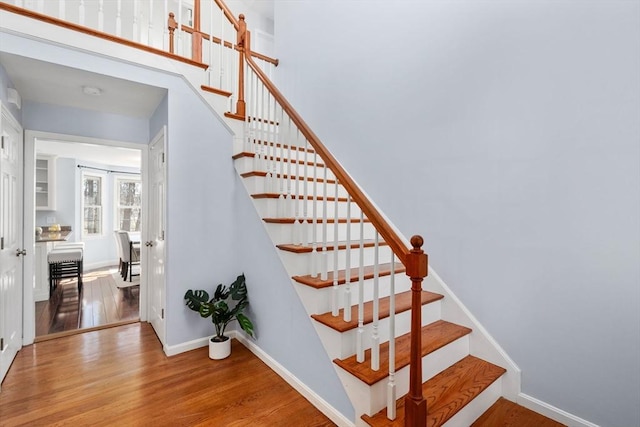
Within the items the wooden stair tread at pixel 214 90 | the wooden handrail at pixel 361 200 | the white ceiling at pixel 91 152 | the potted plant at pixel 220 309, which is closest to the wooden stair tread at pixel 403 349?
the wooden handrail at pixel 361 200

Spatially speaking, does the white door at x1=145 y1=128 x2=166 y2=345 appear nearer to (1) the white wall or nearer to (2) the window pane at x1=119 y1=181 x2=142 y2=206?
(1) the white wall

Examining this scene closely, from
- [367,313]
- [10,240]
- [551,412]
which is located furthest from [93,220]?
[551,412]

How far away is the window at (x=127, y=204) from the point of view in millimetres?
7359

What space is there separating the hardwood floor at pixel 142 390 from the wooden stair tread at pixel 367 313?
0.64 m

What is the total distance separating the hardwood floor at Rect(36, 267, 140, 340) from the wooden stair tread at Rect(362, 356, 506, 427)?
3227 millimetres

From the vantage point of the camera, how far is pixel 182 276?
2.77 m

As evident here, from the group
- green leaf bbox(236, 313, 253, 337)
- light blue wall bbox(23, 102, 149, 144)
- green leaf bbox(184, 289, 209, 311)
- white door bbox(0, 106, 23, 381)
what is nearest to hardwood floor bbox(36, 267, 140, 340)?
white door bbox(0, 106, 23, 381)

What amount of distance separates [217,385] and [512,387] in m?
2.04

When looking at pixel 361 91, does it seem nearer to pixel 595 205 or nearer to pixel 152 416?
pixel 595 205

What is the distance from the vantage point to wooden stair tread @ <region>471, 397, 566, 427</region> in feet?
5.81

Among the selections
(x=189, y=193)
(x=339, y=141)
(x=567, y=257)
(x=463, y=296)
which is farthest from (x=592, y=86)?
(x=189, y=193)

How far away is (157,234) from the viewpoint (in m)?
3.16

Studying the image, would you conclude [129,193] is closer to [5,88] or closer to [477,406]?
[5,88]

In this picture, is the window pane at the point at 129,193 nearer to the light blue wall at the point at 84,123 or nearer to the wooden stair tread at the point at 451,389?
the light blue wall at the point at 84,123
